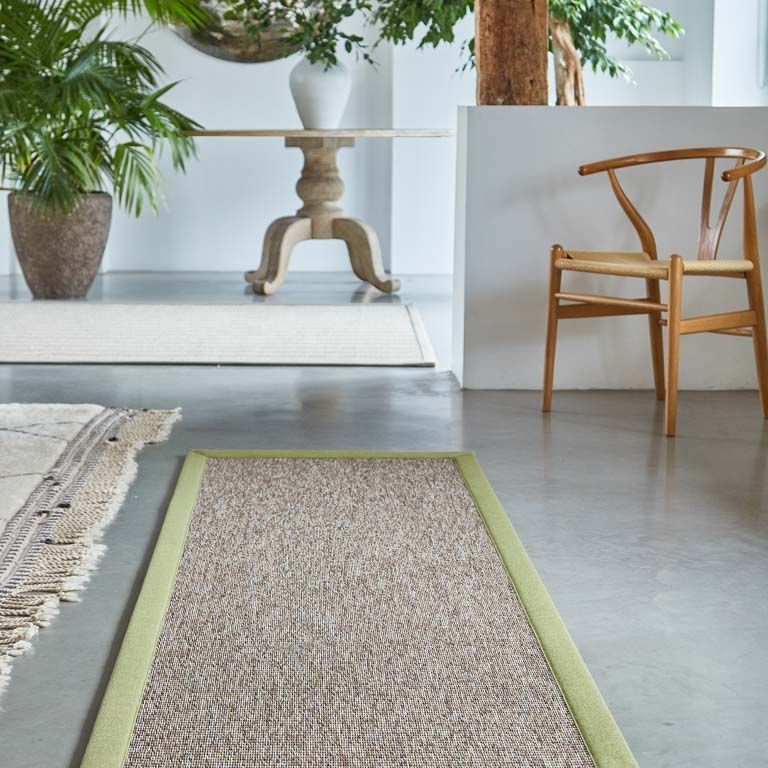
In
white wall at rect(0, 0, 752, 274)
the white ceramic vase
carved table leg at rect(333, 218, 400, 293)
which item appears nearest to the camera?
the white ceramic vase

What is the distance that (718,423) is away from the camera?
114 inches

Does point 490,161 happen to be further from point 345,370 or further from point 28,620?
point 28,620

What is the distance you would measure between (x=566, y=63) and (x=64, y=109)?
204 centimetres

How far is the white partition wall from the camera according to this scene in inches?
128

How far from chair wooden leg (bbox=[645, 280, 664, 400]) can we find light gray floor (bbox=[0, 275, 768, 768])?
2.8 inches

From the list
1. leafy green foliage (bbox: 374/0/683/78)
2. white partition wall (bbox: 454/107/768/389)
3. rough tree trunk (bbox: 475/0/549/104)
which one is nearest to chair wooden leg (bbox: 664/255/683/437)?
white partition wall (bbox: 454/107/768/389)

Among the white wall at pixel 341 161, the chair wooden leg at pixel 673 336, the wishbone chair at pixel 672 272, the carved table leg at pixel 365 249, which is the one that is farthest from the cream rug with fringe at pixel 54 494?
the white wall at pixel 341 161

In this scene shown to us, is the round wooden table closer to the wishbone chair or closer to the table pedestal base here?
the table pedestal base

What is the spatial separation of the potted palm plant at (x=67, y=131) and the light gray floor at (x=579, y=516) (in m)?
1.64

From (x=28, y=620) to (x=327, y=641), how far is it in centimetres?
39

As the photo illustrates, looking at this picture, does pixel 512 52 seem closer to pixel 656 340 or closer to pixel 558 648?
pixel 656 340

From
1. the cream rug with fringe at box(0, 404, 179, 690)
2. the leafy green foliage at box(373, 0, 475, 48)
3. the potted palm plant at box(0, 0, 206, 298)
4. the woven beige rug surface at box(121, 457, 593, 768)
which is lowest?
the woven beige rug surface at box(121, 457, 593, 768)

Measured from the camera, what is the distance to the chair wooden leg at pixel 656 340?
10.3ft

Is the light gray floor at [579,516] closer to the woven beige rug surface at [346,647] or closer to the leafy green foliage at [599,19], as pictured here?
the woven beige rug surface at [346,647]
